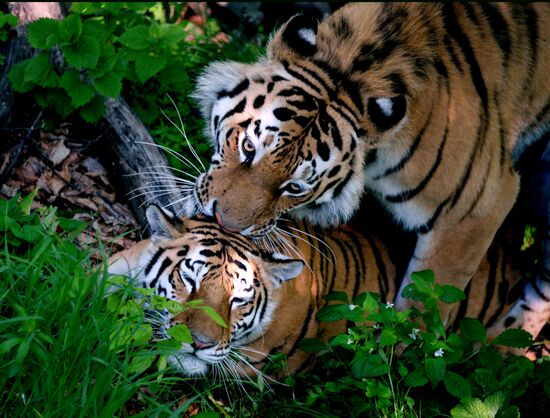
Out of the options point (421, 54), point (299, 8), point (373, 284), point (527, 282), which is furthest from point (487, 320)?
point (299, 8)

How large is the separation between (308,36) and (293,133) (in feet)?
1.60

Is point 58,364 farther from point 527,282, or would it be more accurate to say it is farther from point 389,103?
point 527,282

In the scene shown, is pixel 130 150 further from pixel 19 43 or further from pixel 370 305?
pixel 370 305

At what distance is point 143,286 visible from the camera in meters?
3.74

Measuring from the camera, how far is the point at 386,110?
3604mm

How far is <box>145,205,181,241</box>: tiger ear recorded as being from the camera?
3.76m

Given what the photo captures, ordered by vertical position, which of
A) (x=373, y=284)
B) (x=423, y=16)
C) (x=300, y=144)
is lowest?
(x=373, y=284)

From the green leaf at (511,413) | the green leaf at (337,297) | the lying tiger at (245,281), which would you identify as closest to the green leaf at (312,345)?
the lying tiger at (245,281)

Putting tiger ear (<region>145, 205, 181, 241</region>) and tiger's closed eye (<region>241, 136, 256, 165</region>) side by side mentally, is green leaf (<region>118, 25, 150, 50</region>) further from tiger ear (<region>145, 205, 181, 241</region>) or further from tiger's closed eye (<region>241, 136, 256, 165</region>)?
tiger's closed eye (<region>241, 136, 256, 165</region>)

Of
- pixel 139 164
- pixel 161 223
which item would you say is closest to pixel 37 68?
pixel 139 164

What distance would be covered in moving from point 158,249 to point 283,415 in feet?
2.92

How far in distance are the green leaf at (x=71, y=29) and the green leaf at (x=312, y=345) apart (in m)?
2.00

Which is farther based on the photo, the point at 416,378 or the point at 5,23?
the point at 5,23

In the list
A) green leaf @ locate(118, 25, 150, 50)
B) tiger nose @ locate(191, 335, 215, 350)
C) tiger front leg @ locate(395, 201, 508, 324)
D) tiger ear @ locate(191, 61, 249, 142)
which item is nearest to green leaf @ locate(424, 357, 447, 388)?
tiger front leg @ locate(395, 201, 508, 324)
